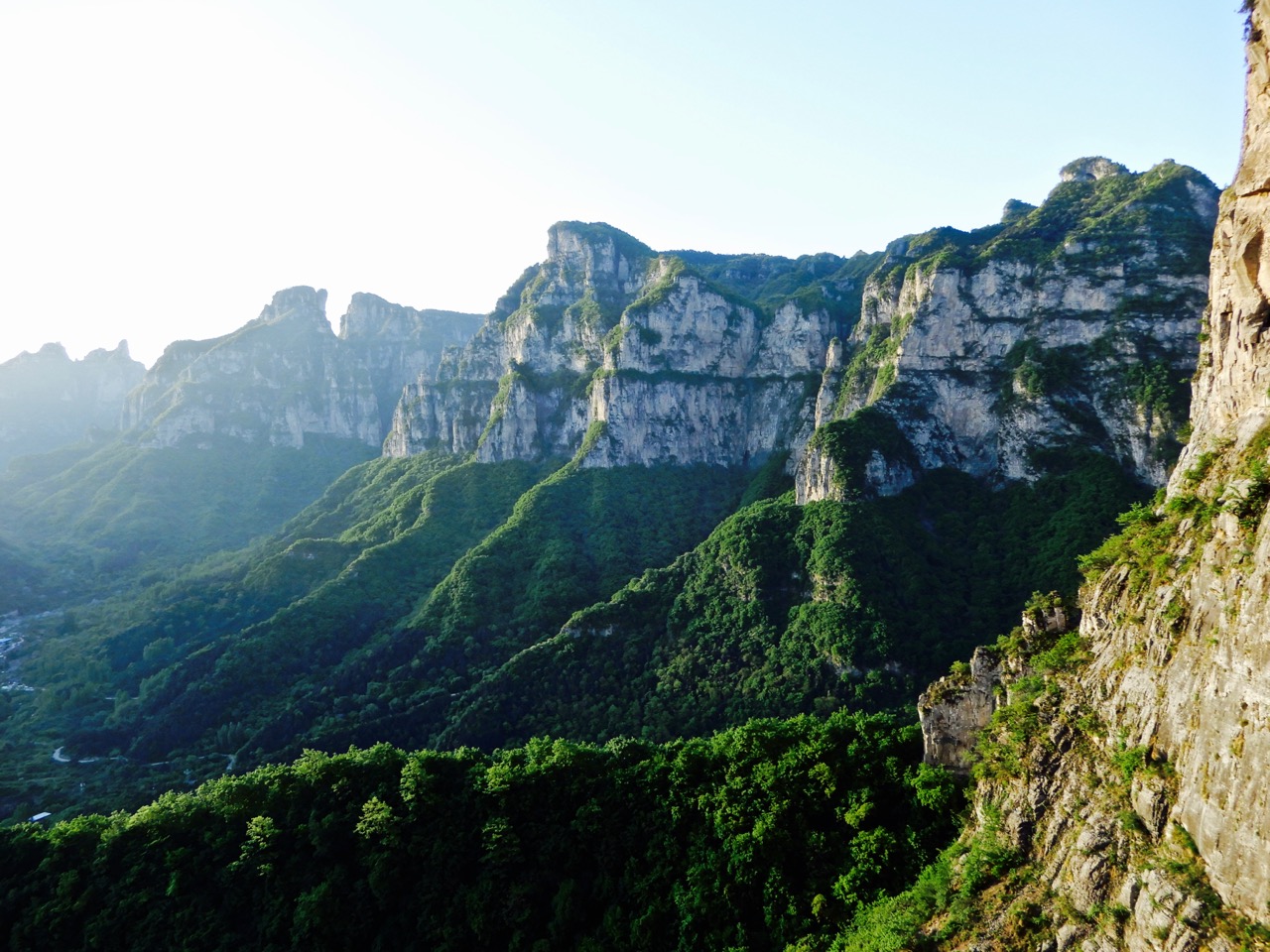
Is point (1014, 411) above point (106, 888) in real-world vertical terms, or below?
above

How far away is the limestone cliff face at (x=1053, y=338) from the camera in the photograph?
303ft

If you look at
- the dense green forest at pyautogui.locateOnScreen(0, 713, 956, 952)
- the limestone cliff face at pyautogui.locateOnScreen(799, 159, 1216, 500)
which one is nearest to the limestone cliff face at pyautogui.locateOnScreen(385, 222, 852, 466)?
the limestone cliff face at pyautogui.locateOnScreen(799, 159, 1216, 500)

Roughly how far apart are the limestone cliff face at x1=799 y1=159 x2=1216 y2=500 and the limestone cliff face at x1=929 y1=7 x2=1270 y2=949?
6758 centimetres

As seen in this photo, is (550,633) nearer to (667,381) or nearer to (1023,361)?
(667,381)

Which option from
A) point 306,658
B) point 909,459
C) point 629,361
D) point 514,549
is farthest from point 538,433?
point 909,459

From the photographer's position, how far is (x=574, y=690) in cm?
8619

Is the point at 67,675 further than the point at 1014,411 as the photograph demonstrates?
Yes

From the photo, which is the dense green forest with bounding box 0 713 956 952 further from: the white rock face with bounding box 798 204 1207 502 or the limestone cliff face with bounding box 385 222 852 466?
the limestone cliff face with bounding box 385 222 852 466

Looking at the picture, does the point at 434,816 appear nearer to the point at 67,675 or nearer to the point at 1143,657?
the point at 1143,657

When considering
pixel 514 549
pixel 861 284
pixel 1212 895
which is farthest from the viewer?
pixel 861 284

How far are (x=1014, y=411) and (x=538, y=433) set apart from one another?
108m

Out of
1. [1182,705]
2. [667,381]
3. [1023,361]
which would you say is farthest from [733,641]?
[667,381]

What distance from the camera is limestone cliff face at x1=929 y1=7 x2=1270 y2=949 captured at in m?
20.5

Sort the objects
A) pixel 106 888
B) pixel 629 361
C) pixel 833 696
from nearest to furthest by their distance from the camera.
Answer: pixel 106 888 < pixel 833 696 < pixel 629 361
